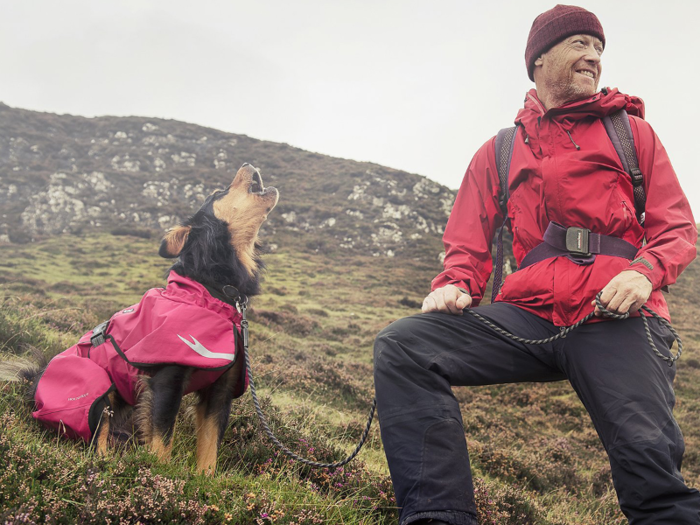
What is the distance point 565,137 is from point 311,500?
6.19ft

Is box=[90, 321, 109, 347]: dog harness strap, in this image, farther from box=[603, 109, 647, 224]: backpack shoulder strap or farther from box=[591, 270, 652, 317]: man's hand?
box=[603, 109, 647, 224]: backpack shoulder strap

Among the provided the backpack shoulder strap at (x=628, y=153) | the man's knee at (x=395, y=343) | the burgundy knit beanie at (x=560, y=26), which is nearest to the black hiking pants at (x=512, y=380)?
the man's knee at (x=395, y=343)

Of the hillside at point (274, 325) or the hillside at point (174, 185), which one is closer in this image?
the hillside at point (274, 325)

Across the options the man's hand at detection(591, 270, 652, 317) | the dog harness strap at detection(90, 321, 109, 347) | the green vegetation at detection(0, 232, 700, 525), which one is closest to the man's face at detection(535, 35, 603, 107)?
the man's hand at detection(591, 270, 652, 317)

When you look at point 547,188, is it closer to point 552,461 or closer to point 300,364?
point 552,461

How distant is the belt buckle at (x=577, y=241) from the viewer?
1765 millimetres

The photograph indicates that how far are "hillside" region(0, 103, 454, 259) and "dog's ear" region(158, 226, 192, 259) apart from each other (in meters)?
22.6

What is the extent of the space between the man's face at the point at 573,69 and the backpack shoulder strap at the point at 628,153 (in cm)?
21

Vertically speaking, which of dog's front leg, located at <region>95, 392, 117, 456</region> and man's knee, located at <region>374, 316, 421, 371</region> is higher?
man's knee, located at <region>374, 316, 421, 371</region>

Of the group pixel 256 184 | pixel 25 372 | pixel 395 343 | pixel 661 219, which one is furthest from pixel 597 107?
pixel 25 372

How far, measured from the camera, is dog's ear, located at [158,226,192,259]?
8.59 feet

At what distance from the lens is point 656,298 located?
1682 millimetres

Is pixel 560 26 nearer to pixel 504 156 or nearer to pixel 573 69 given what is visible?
pixel 573 69

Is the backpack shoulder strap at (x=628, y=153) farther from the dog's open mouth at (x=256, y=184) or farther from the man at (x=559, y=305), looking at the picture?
the dog's open mouth at (x=256, y=184)
